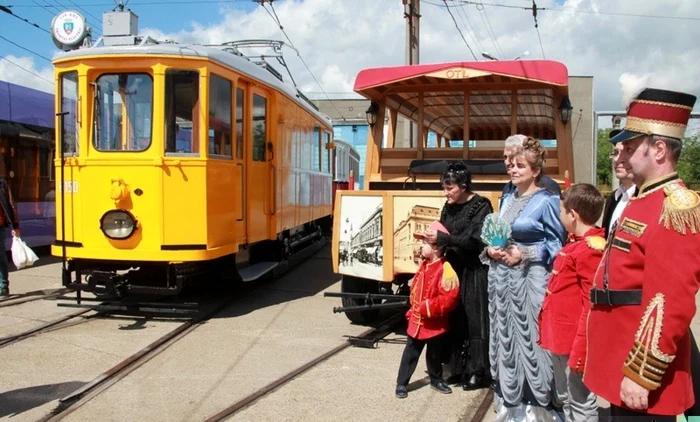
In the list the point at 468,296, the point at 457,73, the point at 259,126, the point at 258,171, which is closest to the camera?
the point at 468,296

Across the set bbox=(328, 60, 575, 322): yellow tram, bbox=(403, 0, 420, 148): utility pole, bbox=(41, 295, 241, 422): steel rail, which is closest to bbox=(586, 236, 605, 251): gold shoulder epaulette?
bbox=(328, 60, 575, 322): yellow tram

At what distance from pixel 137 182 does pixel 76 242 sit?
1.00 meters

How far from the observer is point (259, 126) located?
8352mm

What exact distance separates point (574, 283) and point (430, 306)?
1.38m

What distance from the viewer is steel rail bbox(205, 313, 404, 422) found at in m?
4.35

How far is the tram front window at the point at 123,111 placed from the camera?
6.88 meters

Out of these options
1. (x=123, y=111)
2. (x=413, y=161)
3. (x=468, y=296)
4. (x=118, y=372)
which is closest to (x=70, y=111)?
(x=123, y=111)

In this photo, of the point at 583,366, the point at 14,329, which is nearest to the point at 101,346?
the point at 14,329

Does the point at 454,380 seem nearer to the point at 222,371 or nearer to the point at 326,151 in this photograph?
the point at 222,371

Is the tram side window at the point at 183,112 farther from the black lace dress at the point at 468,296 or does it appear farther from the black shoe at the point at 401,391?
the black shoe at the point at 401,391

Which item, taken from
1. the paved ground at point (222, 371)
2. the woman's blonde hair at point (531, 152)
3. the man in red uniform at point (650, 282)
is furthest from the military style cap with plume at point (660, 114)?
the paved ground at point (222, 371)

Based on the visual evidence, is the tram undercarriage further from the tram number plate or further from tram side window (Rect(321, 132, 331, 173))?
tram side window (Rect(321, 132, 331, 173))

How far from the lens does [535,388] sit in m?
3.93

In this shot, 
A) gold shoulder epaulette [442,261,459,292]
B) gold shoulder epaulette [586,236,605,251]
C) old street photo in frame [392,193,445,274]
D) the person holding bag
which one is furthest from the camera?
the person holding bag
